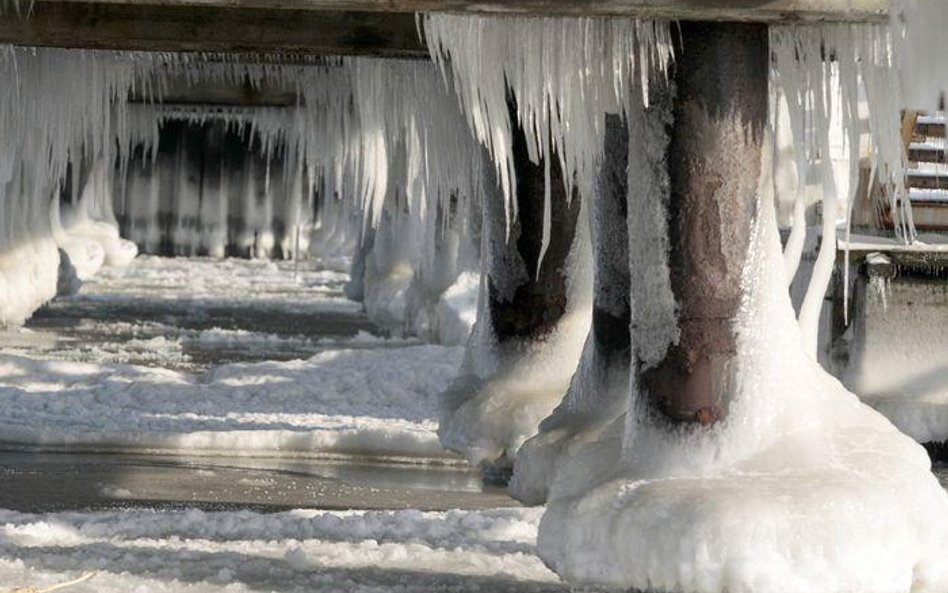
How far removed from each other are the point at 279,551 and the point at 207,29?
214cm

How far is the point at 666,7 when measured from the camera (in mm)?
5609

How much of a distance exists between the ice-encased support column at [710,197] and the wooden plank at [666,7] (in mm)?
191

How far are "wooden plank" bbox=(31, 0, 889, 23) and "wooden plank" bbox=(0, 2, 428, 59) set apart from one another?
1.66 m

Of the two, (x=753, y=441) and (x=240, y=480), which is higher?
(x=753, y=441)

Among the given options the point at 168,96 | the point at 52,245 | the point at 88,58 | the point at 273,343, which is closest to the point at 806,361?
the point at 88,58

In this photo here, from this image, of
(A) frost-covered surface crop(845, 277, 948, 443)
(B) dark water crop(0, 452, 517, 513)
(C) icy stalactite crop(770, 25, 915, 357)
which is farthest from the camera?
(A) frost-covered surface crop(845, 277, 948, 443)

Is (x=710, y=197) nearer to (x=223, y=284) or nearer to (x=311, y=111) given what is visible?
(x=311, y=111)

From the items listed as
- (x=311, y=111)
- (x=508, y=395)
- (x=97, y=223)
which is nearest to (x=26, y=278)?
(x=311, y=111)

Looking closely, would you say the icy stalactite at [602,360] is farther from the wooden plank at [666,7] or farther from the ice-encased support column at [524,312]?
the wooden plank at [666,7]

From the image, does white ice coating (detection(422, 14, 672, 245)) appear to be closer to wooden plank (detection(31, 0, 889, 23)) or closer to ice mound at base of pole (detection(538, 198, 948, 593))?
wooden plank (detection(31, 0, 889, 23))

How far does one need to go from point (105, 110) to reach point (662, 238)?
4.13 m

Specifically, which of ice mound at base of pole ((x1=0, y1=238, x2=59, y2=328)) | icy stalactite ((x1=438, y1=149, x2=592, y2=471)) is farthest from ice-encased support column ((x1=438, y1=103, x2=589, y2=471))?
ice mound at base of pole ((x1=0, y1=238, x2=59, y2=328))

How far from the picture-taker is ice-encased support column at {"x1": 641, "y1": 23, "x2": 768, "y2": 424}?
19.1 ft

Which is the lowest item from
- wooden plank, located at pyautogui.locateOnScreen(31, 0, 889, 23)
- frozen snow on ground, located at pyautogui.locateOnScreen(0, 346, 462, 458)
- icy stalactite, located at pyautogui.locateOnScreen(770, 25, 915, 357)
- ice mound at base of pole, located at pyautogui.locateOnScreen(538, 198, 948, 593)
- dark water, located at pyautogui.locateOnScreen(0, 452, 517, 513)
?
dark water, located at pyautogui.locateOnScreen(0, 452, 517, 513)
